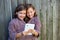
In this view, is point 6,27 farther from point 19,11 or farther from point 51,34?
point 51,34

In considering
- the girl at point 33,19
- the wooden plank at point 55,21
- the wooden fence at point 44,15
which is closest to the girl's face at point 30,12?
the girl at point 33,19

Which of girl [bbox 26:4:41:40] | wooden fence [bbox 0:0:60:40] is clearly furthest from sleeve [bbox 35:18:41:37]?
wooden fence [bbox 0:0:60:40]

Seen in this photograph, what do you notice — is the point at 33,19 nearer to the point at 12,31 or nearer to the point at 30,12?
the point at 30,12

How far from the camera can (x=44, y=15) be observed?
7.70 feet

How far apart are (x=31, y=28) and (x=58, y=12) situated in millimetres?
455

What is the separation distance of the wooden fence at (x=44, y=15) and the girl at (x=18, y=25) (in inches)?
4.5

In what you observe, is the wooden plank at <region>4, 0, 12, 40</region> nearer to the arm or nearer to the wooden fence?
the wooden fence

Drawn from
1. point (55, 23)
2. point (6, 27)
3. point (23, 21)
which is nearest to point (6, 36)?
point (6, 27)

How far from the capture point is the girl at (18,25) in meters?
2.12

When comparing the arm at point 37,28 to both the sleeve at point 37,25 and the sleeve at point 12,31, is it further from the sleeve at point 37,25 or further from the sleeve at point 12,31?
the sleeve at point 12,31

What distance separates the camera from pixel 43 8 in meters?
2.33

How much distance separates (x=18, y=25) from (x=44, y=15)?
0.39 meters

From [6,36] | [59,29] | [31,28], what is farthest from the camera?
[59,29]

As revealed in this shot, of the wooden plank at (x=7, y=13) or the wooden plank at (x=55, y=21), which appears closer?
the wooden plank at (x=7, y=13)
